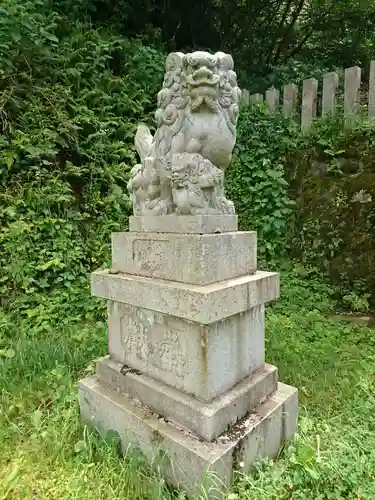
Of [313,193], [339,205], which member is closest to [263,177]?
[313,193]

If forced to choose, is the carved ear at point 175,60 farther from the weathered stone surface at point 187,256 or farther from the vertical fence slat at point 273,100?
the vertical fence slat at point 273,100

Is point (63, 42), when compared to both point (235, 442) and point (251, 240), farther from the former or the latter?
point (235, 442)

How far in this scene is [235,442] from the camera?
184 centimetres

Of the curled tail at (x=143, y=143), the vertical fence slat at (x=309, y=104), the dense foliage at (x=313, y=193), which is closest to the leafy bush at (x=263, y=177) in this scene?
the dense foliage at (x=313, y=193)

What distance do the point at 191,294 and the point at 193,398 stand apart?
0.59 m

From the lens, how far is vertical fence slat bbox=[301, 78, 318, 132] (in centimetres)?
513

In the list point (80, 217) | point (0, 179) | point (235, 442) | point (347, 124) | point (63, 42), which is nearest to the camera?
point (235, 442)

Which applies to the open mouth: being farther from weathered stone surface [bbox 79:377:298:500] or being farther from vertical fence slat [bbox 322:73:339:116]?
vertical fence slat [bbox 322:73:339:116]

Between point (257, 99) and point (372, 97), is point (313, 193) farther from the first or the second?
point (257, 99)

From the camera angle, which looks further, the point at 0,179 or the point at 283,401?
the point at 0,179

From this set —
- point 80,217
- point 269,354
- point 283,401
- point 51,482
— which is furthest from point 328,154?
point 51,482

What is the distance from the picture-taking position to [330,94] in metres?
4.96

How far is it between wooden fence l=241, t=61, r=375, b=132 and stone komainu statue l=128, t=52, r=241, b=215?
3.41 m

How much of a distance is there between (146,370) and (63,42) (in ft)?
16.1
